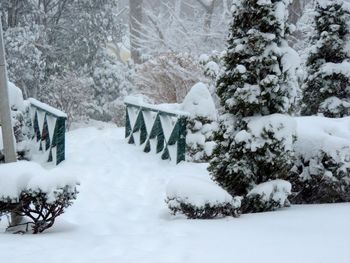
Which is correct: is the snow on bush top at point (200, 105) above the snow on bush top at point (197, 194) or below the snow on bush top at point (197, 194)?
above

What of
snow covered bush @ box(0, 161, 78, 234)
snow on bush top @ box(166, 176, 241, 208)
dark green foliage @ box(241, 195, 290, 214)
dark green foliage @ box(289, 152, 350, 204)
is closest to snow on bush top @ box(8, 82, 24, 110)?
snow covered bush @ box(0, 161, 78, 234)

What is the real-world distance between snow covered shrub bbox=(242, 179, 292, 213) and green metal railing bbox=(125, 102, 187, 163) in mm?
2916

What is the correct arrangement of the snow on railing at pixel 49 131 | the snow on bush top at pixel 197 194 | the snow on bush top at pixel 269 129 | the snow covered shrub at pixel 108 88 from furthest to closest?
1. the snow covered shrub at pixel 108 88
2. the snow on railing at pixel 49 131
3. the snow on bush top at pixel 269 129
4. the snow on bush top at pixel 197 194

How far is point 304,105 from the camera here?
906cm

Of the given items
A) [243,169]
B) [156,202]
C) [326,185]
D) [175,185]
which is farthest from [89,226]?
[326,185]

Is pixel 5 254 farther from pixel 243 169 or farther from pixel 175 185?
pixel 243 169

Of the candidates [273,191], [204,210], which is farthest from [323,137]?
[204,210]

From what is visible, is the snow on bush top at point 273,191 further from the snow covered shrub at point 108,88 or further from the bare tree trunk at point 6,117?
the snow covered shrub at point 108,88

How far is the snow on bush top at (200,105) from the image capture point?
9.25 m

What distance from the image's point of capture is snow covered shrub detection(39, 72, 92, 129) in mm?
15320

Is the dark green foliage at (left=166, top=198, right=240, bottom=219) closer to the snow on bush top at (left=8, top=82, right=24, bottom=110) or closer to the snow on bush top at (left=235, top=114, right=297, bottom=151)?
the snow on bush top at (left=235, top=114, right=297, bottom=151)

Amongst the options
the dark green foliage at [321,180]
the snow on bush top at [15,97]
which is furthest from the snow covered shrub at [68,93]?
the dark green foliage at [321,180]

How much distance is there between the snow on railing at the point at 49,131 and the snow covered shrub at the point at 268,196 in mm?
4304

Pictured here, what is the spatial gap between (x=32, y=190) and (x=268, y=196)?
110 inches
